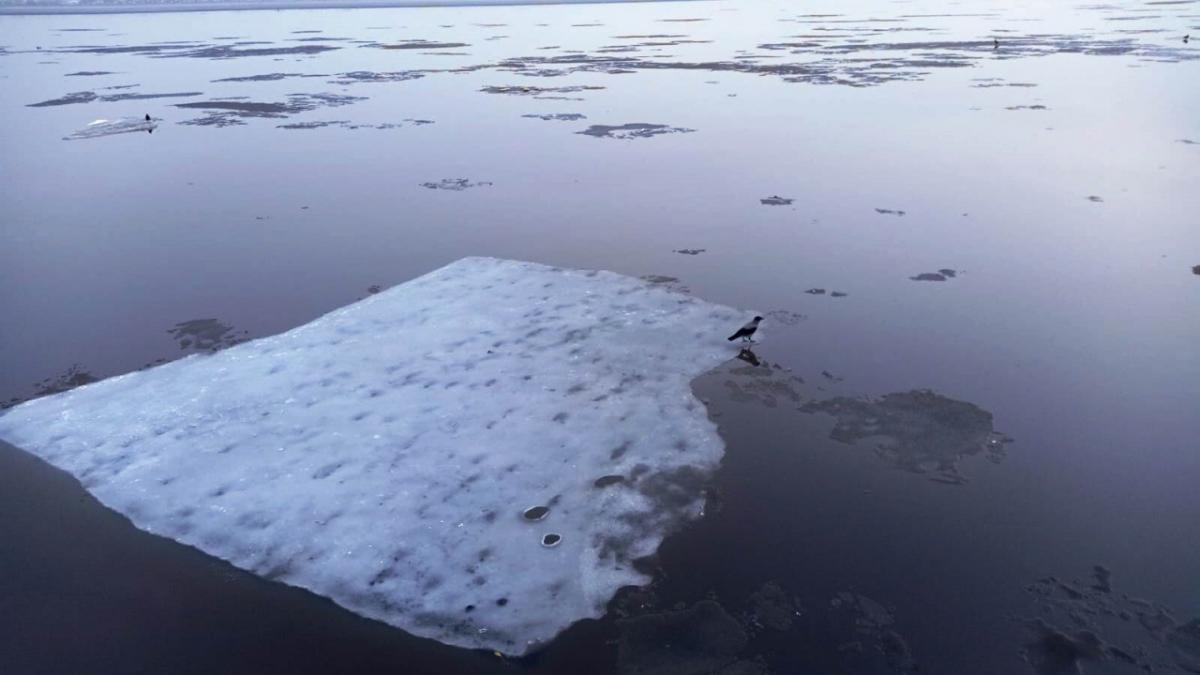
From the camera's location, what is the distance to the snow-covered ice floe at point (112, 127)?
12359 mm

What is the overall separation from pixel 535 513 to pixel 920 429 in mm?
2037

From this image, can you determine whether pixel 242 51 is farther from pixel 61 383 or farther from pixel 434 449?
pixel 434 449

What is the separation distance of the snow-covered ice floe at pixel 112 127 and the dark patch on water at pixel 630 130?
22.3ft

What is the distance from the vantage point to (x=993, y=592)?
315cm

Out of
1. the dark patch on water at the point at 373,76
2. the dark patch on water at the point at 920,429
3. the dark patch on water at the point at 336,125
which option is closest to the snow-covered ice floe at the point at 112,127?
the dark patch on water at the point at 336,125

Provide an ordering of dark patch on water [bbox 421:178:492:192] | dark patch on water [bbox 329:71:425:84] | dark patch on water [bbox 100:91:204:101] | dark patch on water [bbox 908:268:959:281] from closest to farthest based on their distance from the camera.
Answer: dark patch on water [bbox 908:268:959:281] → dark patch on water [bbox 421:178:492:192] → dark patch on water [bbox 100:91:204:101] → dark patch on water [bbox 329:71:425:84]

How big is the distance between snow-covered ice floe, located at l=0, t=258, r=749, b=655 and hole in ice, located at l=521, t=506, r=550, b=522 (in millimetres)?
12

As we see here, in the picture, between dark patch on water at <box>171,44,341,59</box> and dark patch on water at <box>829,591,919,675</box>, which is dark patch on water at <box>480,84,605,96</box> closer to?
dark patch on water at <box>171,44,341,59</box>

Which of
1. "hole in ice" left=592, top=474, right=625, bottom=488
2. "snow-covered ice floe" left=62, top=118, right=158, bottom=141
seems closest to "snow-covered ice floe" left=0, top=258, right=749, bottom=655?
"hole in ice" left=592, top=474, right=625, bottom=488

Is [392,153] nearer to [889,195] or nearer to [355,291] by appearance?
[355,291]

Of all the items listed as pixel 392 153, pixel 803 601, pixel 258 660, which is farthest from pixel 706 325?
pixel 392 153

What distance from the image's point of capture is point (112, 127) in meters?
12.9

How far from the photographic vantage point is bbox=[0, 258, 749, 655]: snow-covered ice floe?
11.0 ft

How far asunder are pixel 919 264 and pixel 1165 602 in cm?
381
